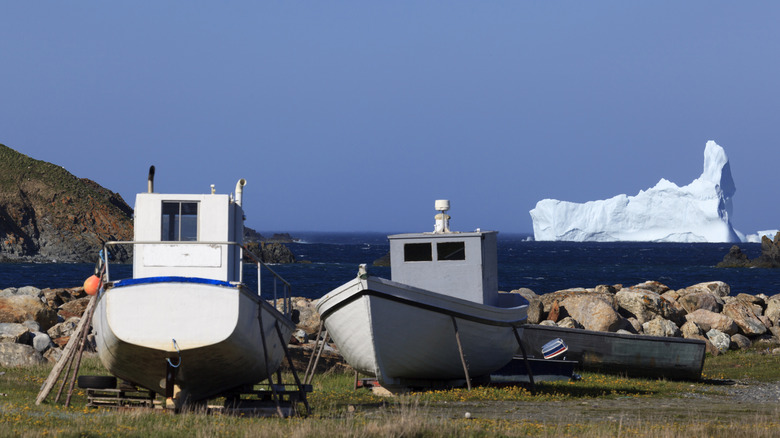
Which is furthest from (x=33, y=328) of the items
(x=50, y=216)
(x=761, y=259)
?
(x=50, y=216)

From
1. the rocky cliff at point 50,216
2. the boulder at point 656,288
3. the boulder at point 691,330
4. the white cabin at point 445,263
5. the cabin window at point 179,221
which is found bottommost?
the boulder at point 691,330

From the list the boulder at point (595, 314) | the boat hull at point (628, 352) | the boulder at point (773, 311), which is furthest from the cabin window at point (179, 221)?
the boulder at point (773, 311)

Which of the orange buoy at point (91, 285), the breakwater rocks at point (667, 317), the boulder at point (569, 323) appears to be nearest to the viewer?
the orange buoy at point (91, 285)

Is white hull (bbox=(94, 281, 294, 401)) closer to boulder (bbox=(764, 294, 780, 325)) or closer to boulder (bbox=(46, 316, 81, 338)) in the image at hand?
boulder (bbox=(46, 316, 81, 338))

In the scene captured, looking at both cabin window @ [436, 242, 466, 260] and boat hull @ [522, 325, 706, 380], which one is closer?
cabin window @ [436, 242, 466, 260]

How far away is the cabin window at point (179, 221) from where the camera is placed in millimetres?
15156

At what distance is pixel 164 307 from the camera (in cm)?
1341

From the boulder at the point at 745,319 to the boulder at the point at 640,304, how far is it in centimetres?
269

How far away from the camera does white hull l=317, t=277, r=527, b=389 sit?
16984 millimetres

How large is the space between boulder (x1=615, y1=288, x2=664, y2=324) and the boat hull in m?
10.3

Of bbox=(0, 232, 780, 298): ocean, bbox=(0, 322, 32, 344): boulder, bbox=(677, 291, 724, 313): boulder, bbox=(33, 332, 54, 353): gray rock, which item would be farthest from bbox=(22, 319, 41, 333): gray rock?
bbox=(0, 232, 780, 298): ocean

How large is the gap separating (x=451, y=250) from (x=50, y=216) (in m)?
103

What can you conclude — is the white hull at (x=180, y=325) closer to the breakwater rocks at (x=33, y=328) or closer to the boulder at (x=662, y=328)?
the breakwater rocks at (x=33, y=328)

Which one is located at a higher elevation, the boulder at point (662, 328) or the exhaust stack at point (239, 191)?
the exhaust stack at point (239, 191)
